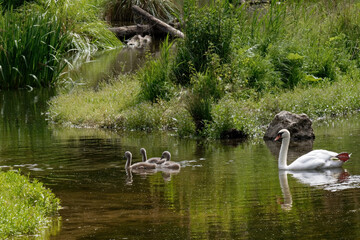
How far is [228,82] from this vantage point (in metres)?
20.8

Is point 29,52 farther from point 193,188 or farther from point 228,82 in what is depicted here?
point 193,188

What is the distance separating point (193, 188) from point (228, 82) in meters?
8.91

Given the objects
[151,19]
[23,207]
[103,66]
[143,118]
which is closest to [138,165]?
[23,207]

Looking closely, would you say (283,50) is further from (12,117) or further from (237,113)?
(12,117)

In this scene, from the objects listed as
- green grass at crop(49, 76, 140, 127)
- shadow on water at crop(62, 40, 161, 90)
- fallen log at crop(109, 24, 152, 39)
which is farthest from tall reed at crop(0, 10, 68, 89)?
fallen log at crop(109, 24, 152, 39)

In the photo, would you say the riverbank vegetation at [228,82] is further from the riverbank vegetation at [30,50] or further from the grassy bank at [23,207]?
the grassy bank at [23,207]

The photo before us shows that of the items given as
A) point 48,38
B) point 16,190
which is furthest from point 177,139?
point 48,38

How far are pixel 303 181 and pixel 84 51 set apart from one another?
27.0 m

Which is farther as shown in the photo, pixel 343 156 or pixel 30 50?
pixel 30 50

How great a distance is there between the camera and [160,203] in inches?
439

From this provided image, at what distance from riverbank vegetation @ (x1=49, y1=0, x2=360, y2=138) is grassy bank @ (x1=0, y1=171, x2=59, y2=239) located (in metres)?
7.41

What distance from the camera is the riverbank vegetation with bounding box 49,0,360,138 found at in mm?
18828

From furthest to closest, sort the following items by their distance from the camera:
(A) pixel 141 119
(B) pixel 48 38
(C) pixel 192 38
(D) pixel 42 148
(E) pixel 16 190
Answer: (B) pixel 48 38, (C) pixel 192 38, (A) pixel 141 119, (D) pixel 42 148, (E) pixel 16 190

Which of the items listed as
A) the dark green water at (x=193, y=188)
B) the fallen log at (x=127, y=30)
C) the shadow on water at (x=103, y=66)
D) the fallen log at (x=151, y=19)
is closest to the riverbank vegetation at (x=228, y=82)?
the dark green water at (x=193, y=188)
